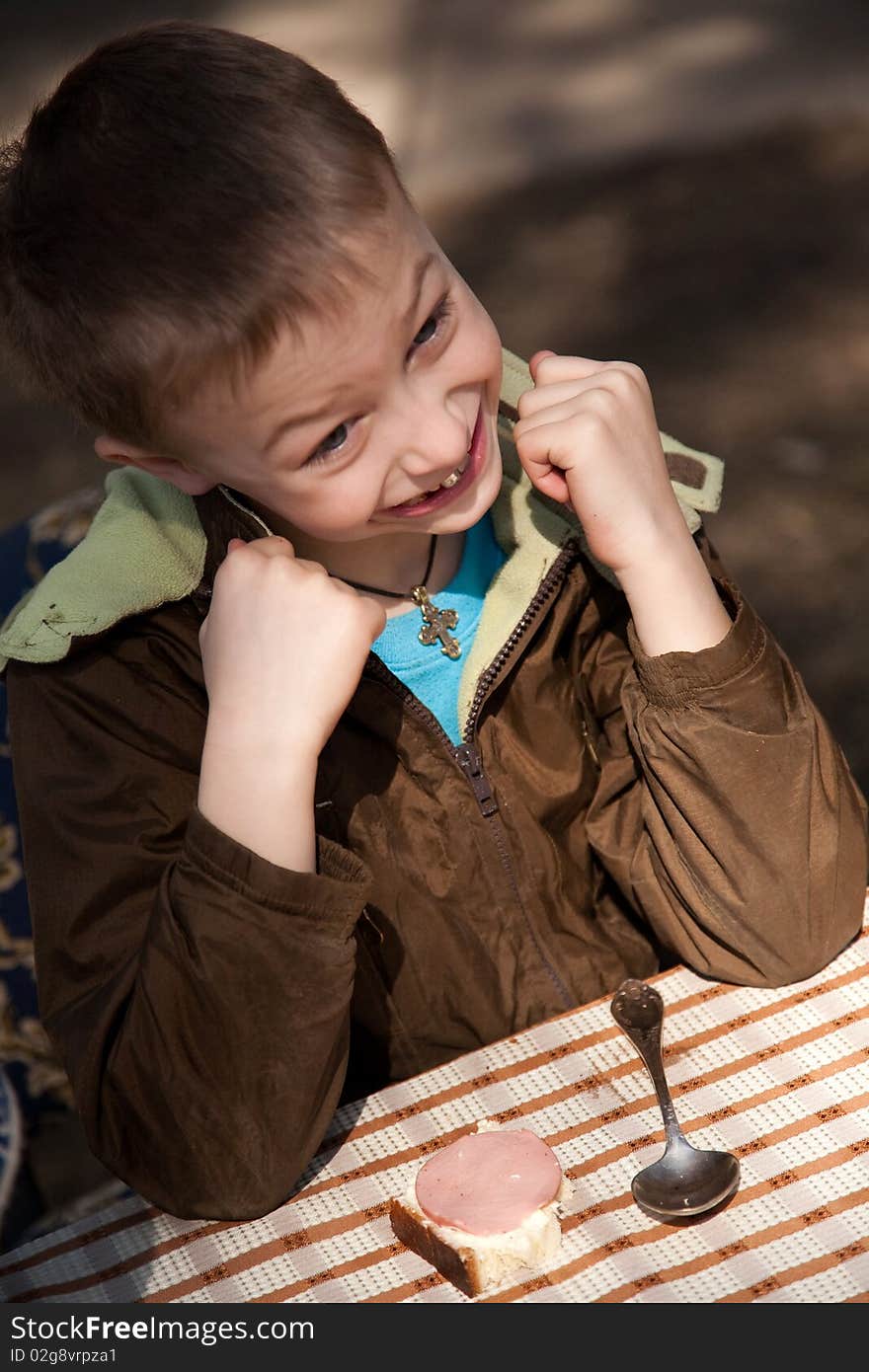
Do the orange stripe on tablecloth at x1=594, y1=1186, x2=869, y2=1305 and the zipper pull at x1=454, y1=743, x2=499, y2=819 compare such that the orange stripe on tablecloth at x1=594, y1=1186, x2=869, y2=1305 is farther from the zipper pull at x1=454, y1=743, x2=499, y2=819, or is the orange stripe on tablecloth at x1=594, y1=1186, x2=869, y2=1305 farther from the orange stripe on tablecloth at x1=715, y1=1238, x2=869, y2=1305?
the zipper pull at x1=454, y1=743, x2=499, y2=819

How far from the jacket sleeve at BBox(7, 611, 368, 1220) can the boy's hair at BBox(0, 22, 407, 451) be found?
35 centimetres

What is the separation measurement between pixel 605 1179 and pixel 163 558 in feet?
2.46

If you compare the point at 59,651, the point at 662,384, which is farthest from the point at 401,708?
the point at 662,384

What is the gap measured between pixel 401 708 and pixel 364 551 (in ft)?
0.64

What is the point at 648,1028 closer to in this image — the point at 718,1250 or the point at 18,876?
the point at 718,1250

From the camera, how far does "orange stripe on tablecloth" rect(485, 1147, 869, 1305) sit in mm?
1292

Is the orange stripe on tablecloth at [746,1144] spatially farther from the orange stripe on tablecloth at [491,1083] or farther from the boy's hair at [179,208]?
the boy's hair at [179,208]

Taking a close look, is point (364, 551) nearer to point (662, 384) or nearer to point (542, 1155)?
A: point (542, 1155)

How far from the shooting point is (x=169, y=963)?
1.47 meters

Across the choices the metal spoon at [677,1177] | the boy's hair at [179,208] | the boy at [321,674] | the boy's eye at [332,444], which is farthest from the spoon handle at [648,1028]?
the boy's hair at [179,208]

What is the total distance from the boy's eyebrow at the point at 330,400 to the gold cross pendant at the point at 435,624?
347 mm

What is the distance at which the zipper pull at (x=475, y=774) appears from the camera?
1.72 metres

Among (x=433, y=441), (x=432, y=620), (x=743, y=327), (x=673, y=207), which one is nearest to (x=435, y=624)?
(x=432, y=620)

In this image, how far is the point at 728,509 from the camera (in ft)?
14.7
